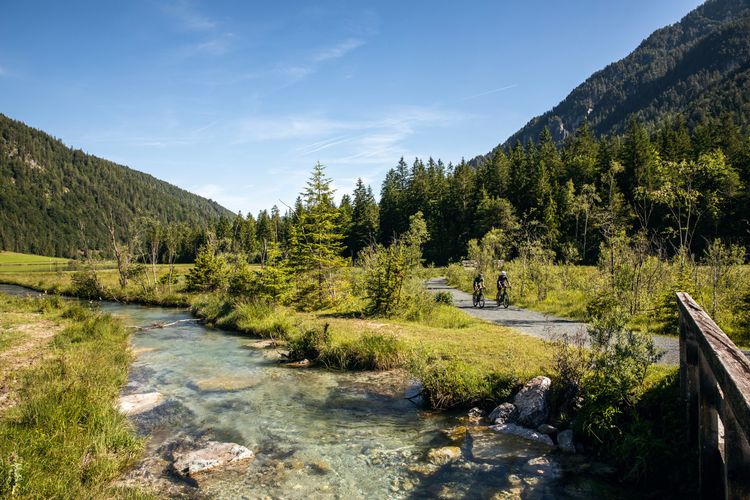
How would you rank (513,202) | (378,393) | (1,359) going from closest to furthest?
1. (378,393)
2. (1,359)
3. (513,202)

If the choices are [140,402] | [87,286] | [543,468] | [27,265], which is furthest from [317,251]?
[27,265]

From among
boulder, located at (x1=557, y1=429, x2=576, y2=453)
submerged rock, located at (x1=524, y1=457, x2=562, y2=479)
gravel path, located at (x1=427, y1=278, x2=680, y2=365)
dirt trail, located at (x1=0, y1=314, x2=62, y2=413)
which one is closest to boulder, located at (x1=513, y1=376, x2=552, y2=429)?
boulder, located at (x1=557, y1=429, x2=576, y2=453)

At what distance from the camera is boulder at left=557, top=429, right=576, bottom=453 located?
858 centimetres

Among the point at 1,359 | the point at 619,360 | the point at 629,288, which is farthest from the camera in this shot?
the point at 629,288

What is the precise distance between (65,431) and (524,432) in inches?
370

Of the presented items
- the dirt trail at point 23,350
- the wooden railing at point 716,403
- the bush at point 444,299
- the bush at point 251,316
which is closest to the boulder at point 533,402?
the wooden railing at point 716,403

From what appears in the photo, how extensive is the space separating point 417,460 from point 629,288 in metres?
11.6

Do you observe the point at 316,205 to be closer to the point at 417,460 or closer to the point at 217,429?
the point at 217,429

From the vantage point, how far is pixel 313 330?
17.2m

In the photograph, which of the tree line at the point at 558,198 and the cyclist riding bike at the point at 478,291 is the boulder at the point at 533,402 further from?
the tree line at the point at 558,198

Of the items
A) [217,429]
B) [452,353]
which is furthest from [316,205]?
[217,429]

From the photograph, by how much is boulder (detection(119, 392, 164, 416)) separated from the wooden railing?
12330 mm

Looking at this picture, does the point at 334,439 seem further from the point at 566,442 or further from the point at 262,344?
the point at 262,344

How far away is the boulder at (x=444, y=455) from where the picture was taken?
851 centimetres
